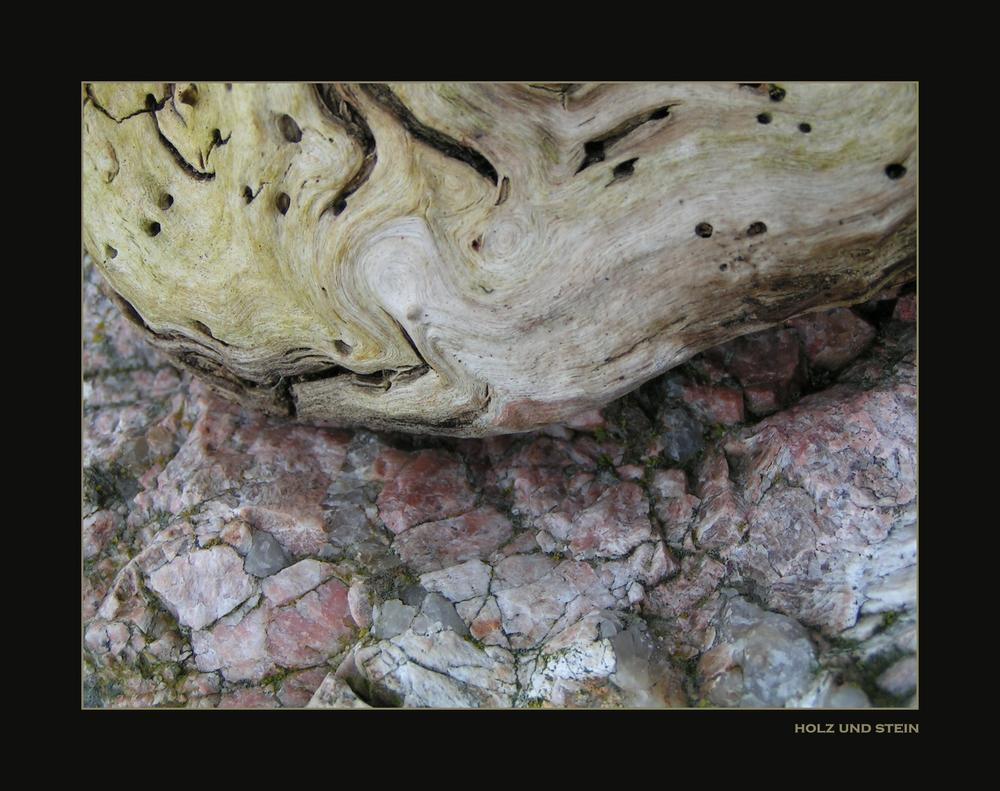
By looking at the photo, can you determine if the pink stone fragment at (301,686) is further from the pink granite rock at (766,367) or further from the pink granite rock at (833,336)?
the pink granite rock at (833,336)

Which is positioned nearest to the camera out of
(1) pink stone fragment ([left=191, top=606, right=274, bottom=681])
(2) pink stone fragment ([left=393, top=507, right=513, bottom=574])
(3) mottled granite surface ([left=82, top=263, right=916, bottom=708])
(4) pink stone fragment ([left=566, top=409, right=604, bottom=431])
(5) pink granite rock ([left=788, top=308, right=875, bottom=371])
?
(3) mottled granite surface ([left=82, top=263, right=916, bottom=708])

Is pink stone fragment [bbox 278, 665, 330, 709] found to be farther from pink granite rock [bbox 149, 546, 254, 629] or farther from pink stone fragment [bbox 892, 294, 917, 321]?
pink stone fragment [bbox 892, 294, 917, 321]

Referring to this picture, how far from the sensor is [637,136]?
10.3 feet

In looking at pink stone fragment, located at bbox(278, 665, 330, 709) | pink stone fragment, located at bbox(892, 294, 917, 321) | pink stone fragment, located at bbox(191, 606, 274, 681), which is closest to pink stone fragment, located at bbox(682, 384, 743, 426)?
pink stone fragment, located at bbox(892, 294, 917, 321)

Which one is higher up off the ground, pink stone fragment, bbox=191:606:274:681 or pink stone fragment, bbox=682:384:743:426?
pink stone fragment, bbox=682:384:743:426

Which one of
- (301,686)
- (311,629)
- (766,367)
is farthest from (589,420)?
(301,686)

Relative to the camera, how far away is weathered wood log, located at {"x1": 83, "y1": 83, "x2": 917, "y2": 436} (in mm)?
3105

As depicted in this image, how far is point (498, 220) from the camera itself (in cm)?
324

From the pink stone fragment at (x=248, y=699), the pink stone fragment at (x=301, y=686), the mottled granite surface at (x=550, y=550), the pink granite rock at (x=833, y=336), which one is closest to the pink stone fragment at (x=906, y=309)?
the mottled granite surface at (x=550, y=550)

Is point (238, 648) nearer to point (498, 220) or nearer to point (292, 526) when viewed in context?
point (292, 526)

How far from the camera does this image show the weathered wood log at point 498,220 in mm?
3105

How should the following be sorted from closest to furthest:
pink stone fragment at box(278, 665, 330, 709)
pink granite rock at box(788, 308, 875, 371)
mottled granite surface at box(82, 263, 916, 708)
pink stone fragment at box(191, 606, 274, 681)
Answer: mottled granite surface at box(82, 263, 916, 708), pink stone fragment at box(278, 665, 330, 709), pink stone fragment at box(191, 606, 274, 681), pink granite rock at box(788, 308, 875, 371)

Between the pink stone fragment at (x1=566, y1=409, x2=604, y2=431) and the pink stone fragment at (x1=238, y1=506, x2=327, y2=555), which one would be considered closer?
the pink stone fragment at (x1=238, y1=506, x2=327, y2=555)

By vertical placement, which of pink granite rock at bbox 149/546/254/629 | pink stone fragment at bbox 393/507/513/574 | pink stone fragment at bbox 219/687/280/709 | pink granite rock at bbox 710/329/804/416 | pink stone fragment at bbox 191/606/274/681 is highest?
pink granite rock at bbox 710/329/804/416
